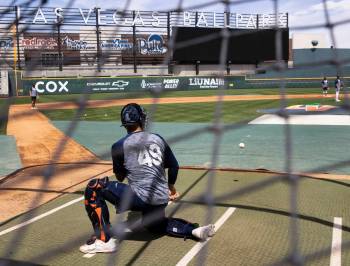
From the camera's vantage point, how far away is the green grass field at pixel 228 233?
4305 millimetres

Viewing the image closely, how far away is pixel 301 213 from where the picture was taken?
18.6 ft

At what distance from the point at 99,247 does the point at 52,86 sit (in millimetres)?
30261

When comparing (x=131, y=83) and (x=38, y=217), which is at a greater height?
(x=131, y=83)

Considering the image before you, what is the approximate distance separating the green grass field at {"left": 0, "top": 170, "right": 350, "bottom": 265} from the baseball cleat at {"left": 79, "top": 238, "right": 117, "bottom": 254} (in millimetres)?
61

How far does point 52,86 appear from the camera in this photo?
108ft

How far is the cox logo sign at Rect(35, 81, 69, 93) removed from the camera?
107 ft

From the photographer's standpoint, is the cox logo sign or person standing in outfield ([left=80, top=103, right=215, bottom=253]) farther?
the cox logo sign

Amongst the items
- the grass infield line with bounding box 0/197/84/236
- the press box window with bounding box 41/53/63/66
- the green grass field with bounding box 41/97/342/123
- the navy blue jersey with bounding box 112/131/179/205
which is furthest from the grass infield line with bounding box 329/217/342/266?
A: the green grass field with bounding box 41/97/342/123

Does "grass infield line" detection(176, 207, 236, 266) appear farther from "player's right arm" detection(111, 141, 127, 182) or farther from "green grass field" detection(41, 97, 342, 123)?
"green grass field" detection(41, 97, 342, 123)

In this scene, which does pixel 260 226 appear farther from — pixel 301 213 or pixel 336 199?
pixel 336 199

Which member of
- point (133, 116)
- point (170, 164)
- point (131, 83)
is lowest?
point (170, 164)

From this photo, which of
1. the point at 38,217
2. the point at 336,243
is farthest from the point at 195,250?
the point at 38,217

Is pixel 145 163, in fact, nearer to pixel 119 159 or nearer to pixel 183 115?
pixel 119 159

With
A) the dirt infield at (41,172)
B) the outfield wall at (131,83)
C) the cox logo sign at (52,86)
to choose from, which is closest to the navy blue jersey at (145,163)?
the dirt infield at (41,172)
